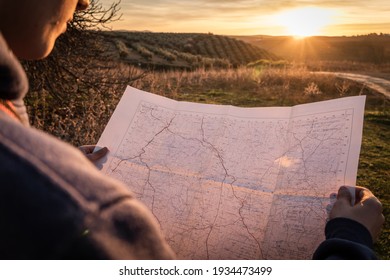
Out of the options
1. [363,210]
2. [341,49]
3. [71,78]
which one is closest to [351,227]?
[363,210]

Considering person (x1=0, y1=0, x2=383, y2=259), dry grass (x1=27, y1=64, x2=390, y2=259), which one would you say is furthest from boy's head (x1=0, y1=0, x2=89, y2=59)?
dry grass (x1=27, y1=64, x2=390, y2=259)

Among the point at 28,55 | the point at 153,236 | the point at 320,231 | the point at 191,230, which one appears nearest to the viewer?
the point at 153,236

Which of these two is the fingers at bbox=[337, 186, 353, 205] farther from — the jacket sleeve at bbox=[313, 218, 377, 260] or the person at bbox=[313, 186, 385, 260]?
the jacket sleeve at bbox=[313, 218, 377, 260]

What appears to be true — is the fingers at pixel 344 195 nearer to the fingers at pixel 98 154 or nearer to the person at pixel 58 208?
the person at pixel 58 208

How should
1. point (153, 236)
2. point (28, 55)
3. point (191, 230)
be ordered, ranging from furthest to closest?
point (191, 230) < point (28, 55) < point (153, 236)

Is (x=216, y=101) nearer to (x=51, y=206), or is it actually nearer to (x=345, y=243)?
(x=345, y=243)

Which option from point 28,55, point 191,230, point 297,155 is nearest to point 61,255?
point 28,55

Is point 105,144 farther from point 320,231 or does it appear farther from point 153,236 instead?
point 153,236
